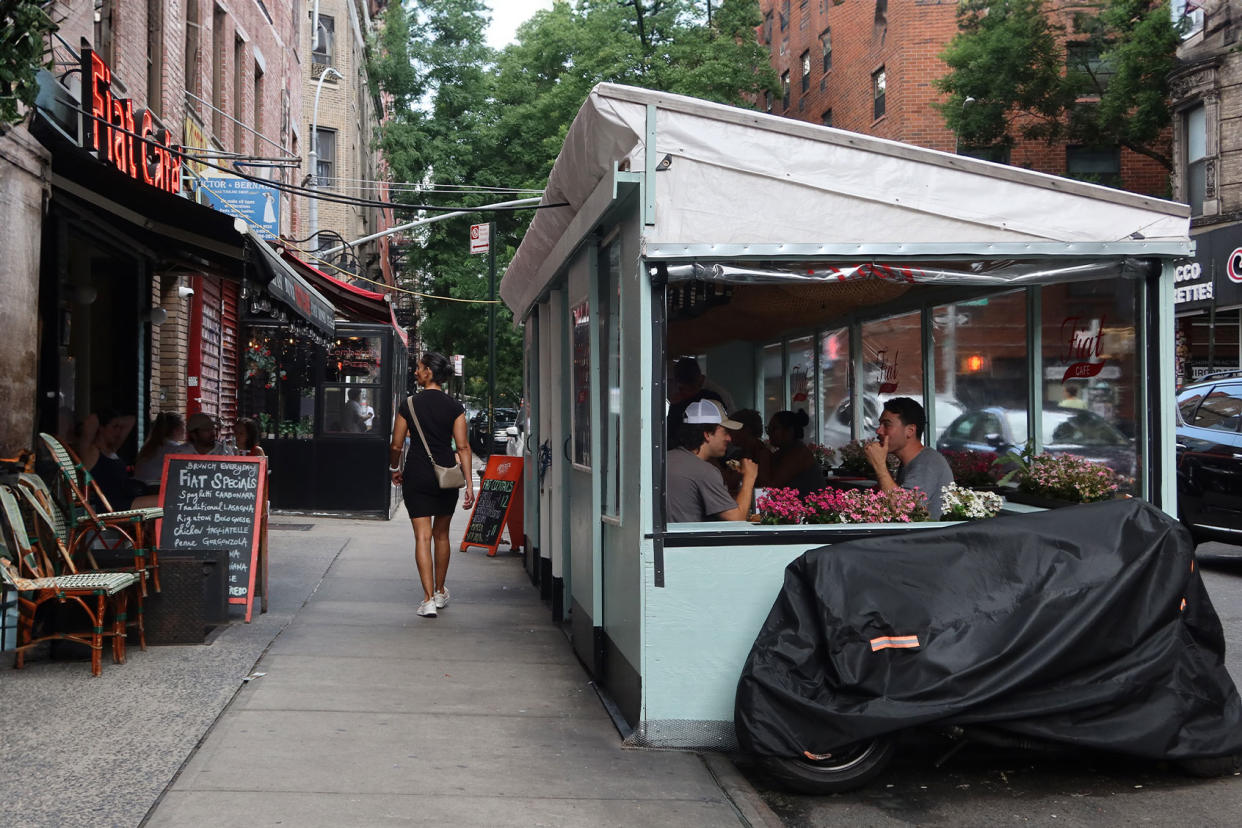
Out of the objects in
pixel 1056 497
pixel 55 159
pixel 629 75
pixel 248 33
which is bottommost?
pixel 1056 497

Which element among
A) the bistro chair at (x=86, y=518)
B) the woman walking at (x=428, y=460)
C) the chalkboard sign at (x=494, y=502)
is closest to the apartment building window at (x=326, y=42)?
the chalkboard sign at (x=494, y=502)

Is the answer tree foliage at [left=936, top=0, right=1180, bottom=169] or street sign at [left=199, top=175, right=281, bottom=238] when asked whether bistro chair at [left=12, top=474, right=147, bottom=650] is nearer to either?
street sign at [left=199, top=175, right=281, bottom=238]

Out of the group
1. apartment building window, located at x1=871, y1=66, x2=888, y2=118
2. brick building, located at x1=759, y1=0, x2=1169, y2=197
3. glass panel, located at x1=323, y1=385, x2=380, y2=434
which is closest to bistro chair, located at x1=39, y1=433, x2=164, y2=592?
glass panel, located at x1=323, y1=385, x2=380, y2=434

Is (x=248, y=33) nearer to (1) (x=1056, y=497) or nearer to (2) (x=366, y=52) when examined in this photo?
(1) (x=1056, y=497)

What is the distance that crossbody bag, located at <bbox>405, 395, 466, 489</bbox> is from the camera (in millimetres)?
8742

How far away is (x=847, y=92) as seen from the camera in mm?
38188

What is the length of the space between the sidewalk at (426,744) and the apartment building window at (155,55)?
7.68 meters

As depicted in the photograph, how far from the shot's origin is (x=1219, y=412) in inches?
477

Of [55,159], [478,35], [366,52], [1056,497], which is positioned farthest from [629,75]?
[1056,497]

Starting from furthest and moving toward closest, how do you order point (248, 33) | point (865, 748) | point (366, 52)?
point (366, 52) → point (248, 33) → point (865, 748)

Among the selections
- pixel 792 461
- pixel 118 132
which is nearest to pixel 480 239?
pixel 118 132

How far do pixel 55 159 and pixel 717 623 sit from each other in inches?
254

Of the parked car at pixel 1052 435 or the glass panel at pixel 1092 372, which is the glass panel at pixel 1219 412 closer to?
the parked car at pixel 1052 435

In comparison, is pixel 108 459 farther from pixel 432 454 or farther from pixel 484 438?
pixel 484 438
